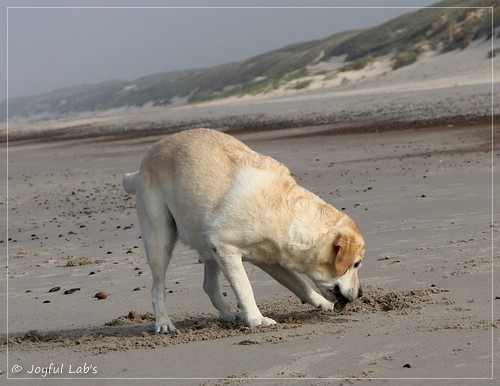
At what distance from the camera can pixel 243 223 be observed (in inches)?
286

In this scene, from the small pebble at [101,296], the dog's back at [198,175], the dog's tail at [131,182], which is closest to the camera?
the dog's back at [198,175]

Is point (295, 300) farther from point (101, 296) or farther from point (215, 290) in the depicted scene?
point (101, 296)

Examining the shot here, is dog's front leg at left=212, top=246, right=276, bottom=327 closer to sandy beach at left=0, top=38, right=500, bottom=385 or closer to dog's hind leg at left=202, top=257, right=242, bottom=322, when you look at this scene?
sandy beach at left=0, top=38, right=500, bottom=385

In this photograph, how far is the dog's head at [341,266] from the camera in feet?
24.3

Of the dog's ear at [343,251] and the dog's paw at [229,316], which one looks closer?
the dog's ear at [343,251]

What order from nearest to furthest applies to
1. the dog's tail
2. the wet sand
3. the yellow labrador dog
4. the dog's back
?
1. the wet sand
2. the yellow labrador dog
3. the dog's back
4. the dog's tail

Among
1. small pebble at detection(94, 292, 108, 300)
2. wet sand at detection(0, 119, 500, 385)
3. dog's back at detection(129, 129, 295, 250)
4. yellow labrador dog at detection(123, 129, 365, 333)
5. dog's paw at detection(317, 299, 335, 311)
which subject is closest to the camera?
wet sand at detection(0, 119, 500, 385)

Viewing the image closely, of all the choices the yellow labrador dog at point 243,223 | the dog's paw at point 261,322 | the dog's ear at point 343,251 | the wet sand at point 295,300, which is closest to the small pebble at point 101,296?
the wet sand at point 295,300

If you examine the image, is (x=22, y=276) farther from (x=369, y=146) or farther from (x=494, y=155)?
(x=369, y=146)

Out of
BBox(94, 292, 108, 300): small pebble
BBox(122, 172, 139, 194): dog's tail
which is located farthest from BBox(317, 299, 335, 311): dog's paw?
BBox(94, 292, 108, 300): small pebble

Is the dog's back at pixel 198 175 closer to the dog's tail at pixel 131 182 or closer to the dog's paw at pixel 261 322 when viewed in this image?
the dog's tail at pixel 131 182

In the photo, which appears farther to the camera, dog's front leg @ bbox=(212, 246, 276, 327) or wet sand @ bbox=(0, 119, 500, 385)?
dog's front leg @ bbox=(212, 246, 276, 327)

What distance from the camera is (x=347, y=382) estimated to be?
17.8 feet

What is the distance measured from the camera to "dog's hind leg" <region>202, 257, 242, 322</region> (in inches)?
313
